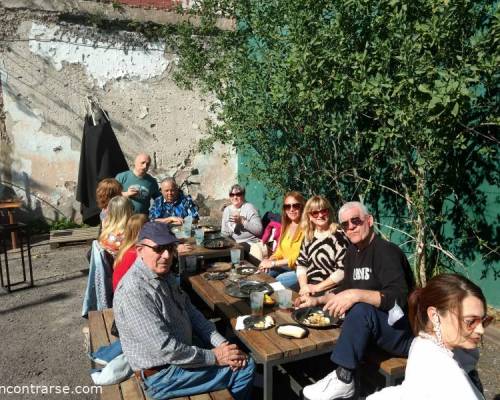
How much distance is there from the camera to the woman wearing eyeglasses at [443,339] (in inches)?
69.2

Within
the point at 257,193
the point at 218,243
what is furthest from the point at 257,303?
the point at 257,193

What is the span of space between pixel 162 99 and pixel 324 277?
6.11 meters

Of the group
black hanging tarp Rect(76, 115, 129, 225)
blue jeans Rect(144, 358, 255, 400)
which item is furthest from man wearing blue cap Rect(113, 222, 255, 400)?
black hanging tarp Rect(76, 115, 129, 225)

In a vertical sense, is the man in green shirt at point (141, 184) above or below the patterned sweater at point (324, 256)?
above

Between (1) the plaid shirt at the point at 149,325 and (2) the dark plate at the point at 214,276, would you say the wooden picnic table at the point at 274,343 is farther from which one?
(2) the dark plate at the point at 214,276

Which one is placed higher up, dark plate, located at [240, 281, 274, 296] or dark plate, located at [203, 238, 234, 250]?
dark plate, located at [203, 238, 234, 250]

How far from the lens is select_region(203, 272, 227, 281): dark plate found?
380 cm

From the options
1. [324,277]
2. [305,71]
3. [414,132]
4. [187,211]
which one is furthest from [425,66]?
[187,211]

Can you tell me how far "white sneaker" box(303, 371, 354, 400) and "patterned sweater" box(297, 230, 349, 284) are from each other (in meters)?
1.23

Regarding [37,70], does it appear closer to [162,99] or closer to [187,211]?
[162,99]

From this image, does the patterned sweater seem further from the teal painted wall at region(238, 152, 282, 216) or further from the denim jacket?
the teal painted wall at region(238, 152, 282, 216)

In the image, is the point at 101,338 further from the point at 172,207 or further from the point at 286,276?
the point at 172,207

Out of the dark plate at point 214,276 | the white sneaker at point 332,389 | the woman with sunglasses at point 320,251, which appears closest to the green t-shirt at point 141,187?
the dark plate at point 214,276

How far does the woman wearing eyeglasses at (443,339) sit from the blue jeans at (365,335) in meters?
0.51
